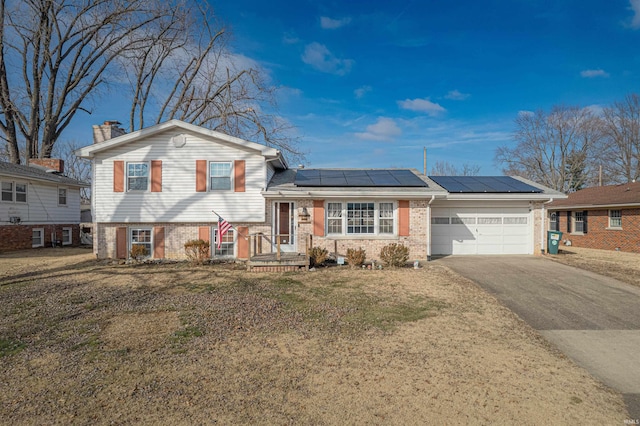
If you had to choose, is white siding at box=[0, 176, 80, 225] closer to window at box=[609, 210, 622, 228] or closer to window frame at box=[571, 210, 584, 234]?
window frame at box=[571, 210, 584, 234]

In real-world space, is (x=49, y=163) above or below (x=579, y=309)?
above

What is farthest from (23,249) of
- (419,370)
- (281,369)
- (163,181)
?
(419,370)

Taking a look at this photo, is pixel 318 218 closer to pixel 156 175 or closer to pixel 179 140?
pixel 179 140

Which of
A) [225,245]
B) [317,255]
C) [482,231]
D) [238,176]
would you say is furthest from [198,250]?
[482,231]

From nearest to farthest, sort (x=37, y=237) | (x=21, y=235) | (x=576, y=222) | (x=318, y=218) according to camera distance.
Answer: (x=318, y=218) → (x=21, y=235) → (x=37, y=237) → (x=576, y=222)

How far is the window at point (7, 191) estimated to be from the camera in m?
16.3

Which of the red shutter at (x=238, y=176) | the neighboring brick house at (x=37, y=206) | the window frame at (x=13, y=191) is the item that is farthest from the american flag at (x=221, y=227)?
the window frame at (x=13, y=191)

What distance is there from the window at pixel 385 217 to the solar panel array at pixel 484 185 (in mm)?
3001

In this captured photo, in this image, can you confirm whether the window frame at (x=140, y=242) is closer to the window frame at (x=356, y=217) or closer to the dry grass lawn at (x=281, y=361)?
the dry grass lawn at (x=281, y=361)

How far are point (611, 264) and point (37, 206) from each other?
88.3ft

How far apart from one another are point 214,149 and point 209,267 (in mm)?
4664

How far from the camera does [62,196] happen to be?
19.9 meters

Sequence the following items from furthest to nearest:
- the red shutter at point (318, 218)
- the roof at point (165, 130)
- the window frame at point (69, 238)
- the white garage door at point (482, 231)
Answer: the window frame at point (69, 238), the white garage door at point (482, 231), the red shutter at point (318, 218), the roof at point (165, 130)

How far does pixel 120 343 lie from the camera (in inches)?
206
